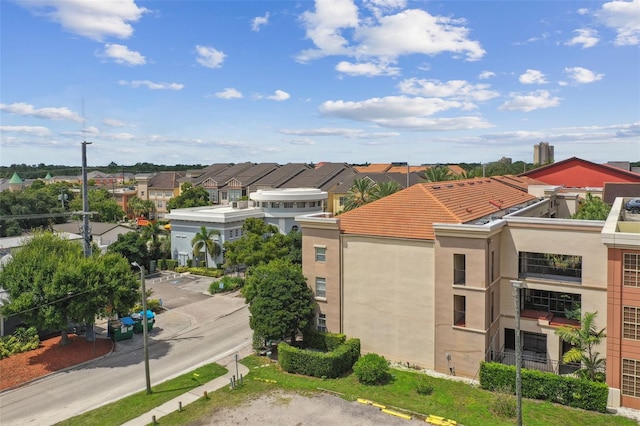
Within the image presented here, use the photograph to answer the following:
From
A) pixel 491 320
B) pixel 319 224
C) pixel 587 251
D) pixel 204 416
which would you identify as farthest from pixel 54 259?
pixel 587 251

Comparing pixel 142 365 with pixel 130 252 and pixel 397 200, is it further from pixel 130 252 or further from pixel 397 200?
pixel 130 252

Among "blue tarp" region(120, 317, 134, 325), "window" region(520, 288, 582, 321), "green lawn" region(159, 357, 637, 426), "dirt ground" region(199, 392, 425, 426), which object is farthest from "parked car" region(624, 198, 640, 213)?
"blue tarp" region(120, 317, 134, 325)

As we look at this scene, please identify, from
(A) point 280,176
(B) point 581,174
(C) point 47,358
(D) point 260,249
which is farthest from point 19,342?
(A) point 280,176

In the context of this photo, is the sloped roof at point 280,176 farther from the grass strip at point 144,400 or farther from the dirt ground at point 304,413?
the dirt ground at point 304,413

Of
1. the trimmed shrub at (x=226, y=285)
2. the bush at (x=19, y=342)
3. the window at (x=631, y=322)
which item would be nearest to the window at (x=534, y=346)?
the window at (x=631, y=322)

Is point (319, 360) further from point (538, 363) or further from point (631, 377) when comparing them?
point (631, 377)

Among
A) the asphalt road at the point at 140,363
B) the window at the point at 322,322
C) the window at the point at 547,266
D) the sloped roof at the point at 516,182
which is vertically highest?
the sloped roof at the point at 516,182

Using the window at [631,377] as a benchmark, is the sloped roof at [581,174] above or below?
above
